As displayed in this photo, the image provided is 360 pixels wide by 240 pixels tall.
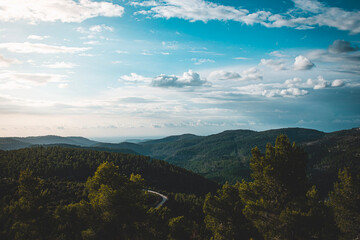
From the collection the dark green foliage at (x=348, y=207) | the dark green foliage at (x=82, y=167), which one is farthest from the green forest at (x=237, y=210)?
the dark green foliage at (x=82, y=167)

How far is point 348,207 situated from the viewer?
87.6 ft

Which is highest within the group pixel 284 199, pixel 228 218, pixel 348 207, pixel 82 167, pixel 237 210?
pixel 284 199

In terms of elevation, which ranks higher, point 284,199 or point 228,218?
point 284,199

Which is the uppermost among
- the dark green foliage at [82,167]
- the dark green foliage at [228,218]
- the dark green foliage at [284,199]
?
the dark green foliage at [284,199]

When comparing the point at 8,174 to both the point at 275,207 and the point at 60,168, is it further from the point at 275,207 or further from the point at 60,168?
the point at 275,207

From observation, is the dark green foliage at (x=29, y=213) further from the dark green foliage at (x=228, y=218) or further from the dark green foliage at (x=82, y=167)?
the dark green foliage at (x=82, y=167)

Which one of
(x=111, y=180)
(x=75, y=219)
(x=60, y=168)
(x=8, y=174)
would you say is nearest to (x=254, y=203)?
(x=111, y=180)

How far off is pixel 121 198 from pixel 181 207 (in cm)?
4538

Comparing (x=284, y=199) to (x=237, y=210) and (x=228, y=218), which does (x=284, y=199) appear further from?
(x=228, y=218)

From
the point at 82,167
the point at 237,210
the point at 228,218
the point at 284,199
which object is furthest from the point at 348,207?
the point at 82,167

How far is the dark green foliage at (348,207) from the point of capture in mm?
25766

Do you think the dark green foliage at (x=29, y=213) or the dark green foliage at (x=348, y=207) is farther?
the dark green foliage at (x=348, y=207)

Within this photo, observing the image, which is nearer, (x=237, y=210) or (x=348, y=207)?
(x=348, y=207)

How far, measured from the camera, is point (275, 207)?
23375 millimetres
